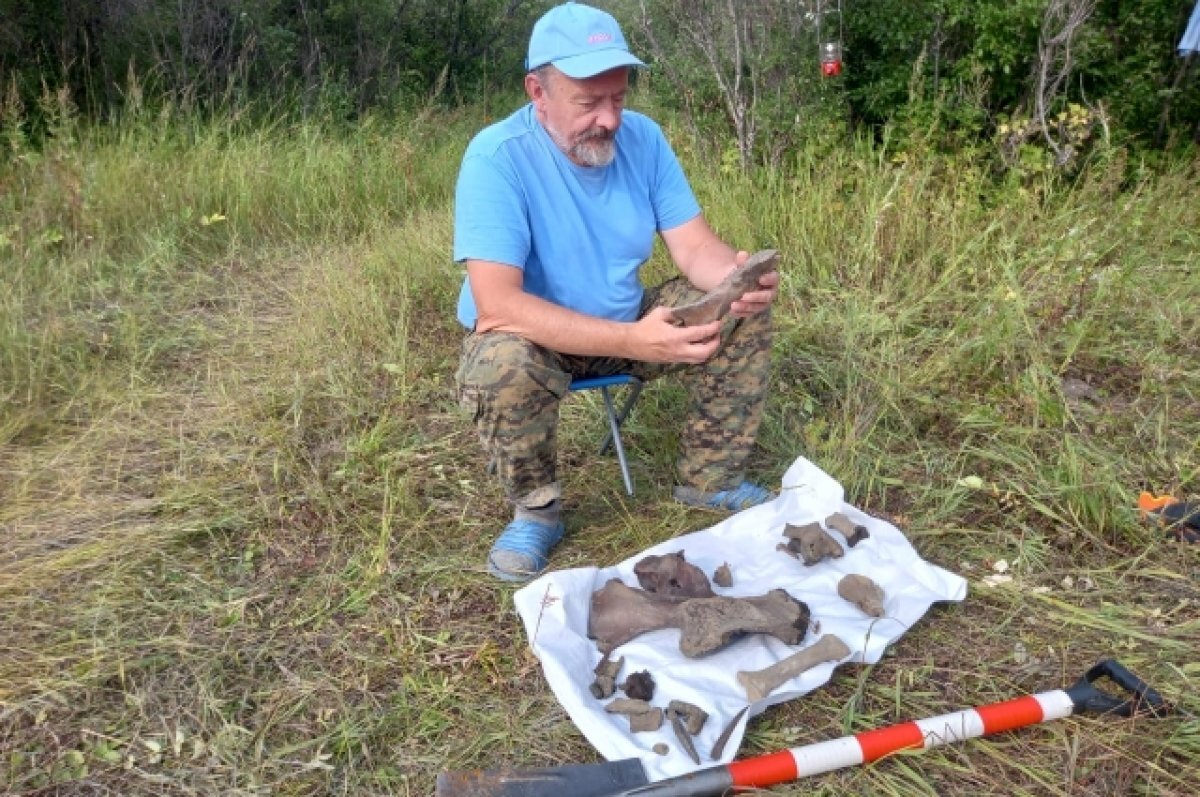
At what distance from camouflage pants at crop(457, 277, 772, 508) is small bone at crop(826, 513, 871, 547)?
37cm

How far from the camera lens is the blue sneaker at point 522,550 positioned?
267 centimetres

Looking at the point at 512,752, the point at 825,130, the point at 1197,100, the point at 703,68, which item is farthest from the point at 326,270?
the point at 1197,100

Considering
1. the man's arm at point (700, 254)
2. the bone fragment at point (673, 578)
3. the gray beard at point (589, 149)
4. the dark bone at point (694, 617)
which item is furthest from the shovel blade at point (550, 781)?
the gray beard at point (589, 149)

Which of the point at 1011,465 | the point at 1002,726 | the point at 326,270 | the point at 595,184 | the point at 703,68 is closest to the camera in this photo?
the point at 1002,726

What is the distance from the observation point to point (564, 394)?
8.81 feet

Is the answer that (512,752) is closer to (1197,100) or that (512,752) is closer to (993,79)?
(993,79)

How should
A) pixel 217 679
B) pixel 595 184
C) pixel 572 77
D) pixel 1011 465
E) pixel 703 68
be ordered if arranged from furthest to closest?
pixel 703 68, pixel 1011 465, pixel 595 184, pixel 572 77, pixel 217 679

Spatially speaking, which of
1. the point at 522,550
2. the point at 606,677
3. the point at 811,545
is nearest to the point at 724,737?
the point at 606,677

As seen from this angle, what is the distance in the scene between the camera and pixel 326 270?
466 centimetres

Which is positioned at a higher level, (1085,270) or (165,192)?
(1085,270)

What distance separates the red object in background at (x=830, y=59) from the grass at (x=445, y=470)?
0.40 meters

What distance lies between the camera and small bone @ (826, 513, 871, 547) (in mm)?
2682

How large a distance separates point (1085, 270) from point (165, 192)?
14.8 ft

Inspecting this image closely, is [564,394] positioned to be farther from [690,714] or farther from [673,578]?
[690,714]
